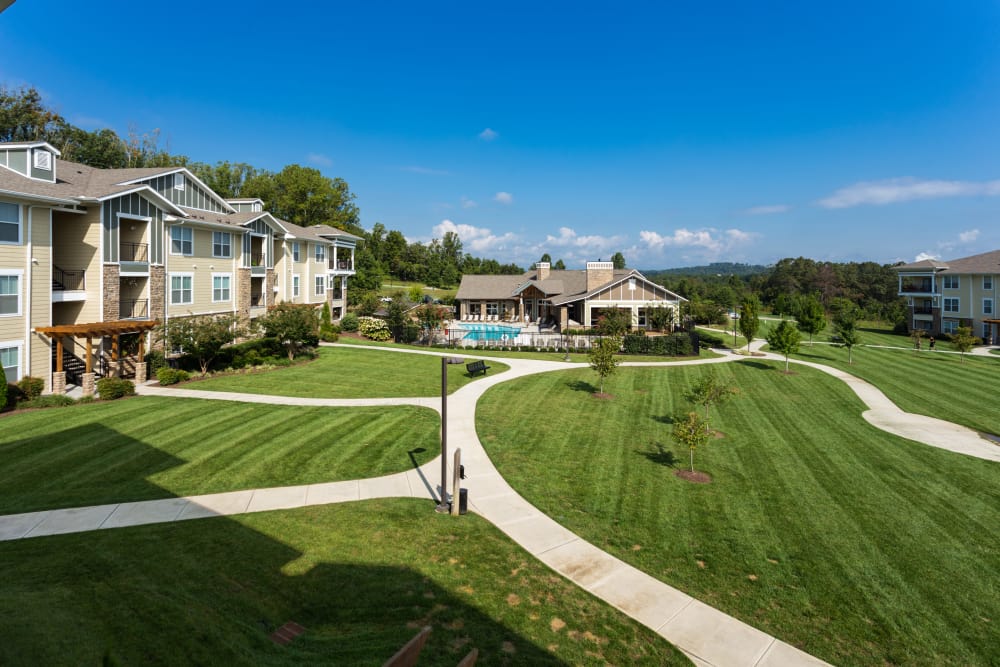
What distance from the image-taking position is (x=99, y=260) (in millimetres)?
22844

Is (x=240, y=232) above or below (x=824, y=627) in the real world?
above

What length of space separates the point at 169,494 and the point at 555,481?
1005 cm

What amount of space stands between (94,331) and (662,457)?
24.1 meters

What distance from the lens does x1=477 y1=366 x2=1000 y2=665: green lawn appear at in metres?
8.36

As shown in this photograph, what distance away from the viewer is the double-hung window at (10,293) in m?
19.1

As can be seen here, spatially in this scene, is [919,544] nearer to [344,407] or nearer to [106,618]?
[106,618]

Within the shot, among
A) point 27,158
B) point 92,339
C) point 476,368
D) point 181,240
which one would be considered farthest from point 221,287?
point 476,368

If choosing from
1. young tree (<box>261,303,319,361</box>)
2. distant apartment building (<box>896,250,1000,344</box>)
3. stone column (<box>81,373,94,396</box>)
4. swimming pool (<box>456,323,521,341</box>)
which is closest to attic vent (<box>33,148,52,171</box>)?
stone column (<box>81,373,94,396</box>)

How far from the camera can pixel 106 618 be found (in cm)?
617

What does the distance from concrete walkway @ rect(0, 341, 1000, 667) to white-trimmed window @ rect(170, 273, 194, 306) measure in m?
19.6

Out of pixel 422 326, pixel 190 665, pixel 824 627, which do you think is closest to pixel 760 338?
pixel 422 326

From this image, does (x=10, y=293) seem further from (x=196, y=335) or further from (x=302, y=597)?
(x=302, y=597)

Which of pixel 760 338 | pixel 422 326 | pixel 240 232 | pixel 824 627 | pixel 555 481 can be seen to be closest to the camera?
pixel 824 627

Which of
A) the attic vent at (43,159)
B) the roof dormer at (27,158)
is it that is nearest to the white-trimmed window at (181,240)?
the attic vent at (43,159)
